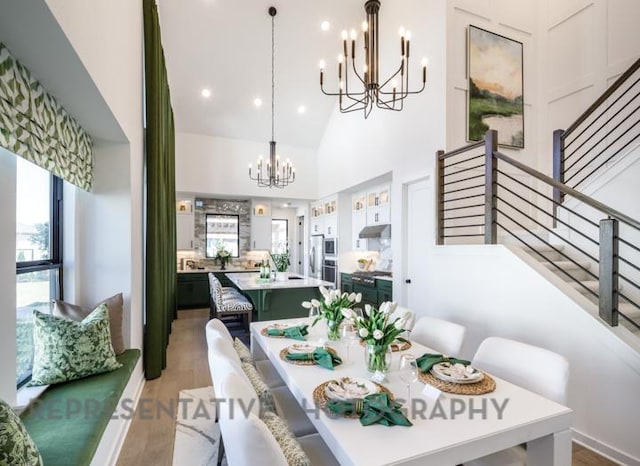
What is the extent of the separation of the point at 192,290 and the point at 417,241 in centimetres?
509

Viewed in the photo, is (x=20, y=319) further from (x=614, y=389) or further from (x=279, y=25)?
(x=279, y=25)

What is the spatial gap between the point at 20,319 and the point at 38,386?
0.42 meters

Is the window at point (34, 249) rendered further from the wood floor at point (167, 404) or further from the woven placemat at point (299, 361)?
the woven placemat at point (299, 361)

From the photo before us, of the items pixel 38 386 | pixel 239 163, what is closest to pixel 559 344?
pixel 38 386

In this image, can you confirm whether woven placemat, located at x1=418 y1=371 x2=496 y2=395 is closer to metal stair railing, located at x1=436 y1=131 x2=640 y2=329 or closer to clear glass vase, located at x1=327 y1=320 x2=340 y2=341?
clear glass vase, located at x1=327 y1=320 x2=340 y2=341

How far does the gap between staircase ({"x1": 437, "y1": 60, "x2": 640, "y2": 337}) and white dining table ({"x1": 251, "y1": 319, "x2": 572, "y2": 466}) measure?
1.30 m

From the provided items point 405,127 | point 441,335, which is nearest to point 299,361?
point 441,335

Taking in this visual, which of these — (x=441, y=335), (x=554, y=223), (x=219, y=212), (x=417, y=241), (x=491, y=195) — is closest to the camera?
(x=441, y=335)

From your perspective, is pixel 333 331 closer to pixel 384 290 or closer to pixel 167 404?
pixel 167 404

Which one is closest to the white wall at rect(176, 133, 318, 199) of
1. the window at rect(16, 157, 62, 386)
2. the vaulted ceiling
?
the vaulted ceiling

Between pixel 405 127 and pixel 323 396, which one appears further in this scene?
pixel 405 127

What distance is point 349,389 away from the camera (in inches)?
55.8

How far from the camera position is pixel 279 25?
5418mm

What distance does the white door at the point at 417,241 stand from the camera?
4.24m
